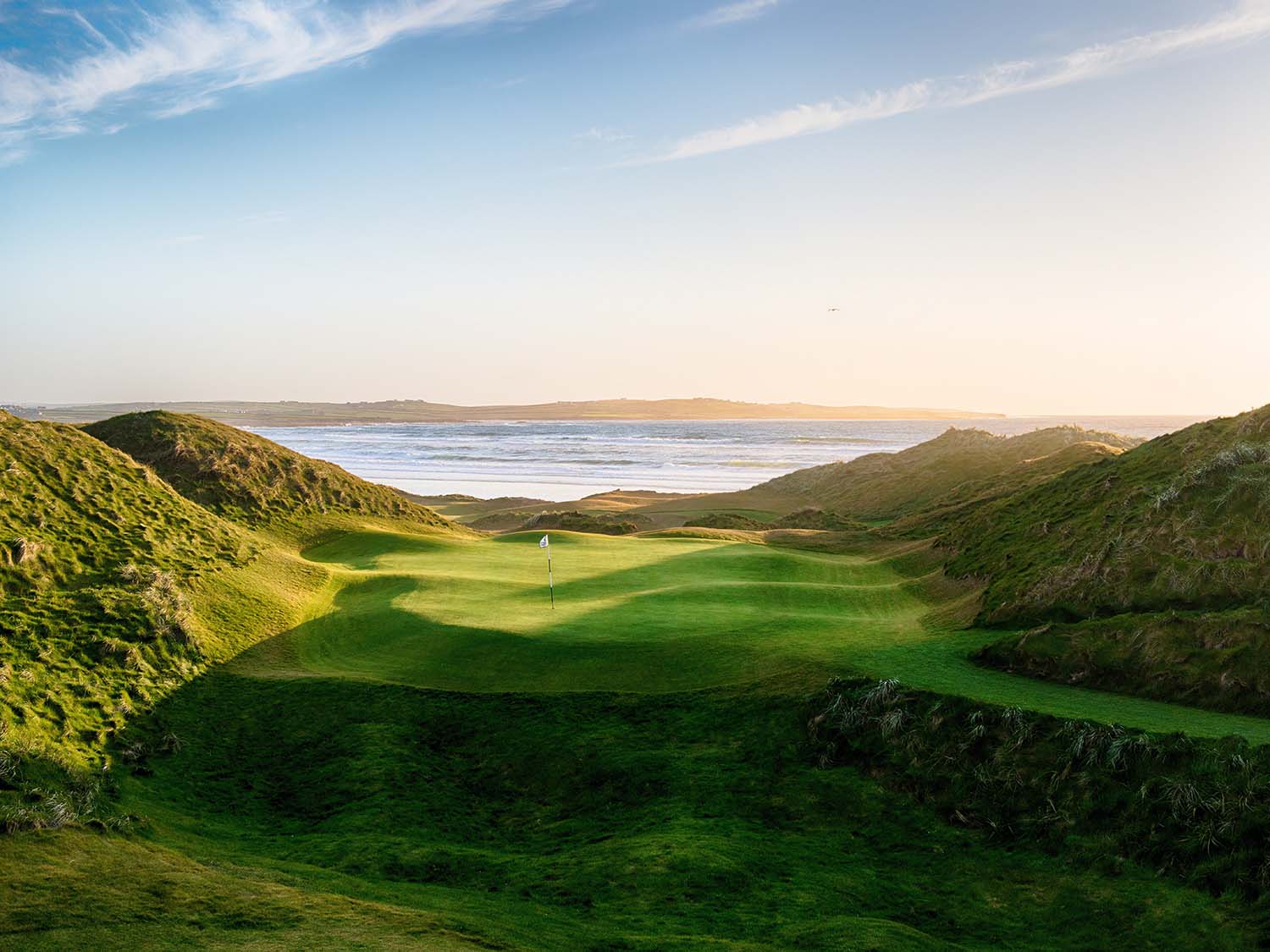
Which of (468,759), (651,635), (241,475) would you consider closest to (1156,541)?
(651,635)

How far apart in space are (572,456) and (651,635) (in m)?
105

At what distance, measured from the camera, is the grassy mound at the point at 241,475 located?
109ft

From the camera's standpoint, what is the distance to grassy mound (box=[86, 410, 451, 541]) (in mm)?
33375

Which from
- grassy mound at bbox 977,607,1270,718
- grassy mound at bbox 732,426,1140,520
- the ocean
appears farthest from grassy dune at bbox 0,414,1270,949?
the ocean

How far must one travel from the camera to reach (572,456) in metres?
122

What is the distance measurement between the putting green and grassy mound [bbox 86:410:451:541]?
8.32m

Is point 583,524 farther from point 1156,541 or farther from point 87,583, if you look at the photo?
point 1156,541

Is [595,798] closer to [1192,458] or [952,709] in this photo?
[952,709]

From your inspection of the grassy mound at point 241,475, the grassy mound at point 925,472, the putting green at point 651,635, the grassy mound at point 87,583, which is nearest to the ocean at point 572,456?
the grassy mound at point 925,472

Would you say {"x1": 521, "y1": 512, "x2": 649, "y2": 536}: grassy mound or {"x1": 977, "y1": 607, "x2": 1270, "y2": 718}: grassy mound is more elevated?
{"x1": 977, "y1": 607, "x2": 1270, "y2": 718}: grassy mound

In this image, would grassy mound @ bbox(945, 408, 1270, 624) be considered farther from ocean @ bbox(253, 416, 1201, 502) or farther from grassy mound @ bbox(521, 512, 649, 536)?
ocean @ bbox(253, 416, 1201, 502)

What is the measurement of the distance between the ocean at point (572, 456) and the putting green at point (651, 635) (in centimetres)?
4693

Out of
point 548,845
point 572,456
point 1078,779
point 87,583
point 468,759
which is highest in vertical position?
point 572,456

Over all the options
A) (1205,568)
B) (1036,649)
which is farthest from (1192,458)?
(1036,649)
